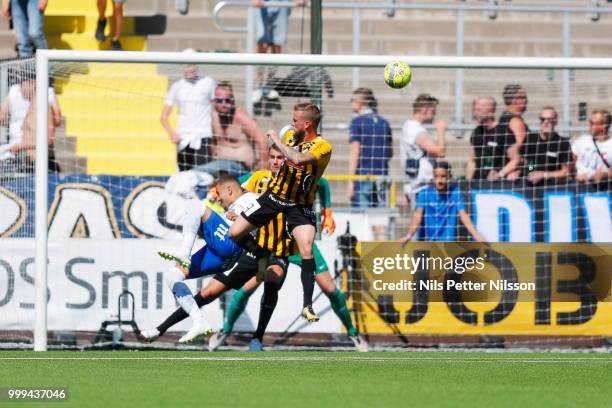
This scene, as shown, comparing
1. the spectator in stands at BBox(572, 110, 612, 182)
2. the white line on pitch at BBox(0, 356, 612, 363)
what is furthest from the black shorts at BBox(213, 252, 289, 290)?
the spectator in stands at BBox(572, 110, 612, 182)

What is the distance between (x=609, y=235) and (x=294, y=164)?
3871 millimetres

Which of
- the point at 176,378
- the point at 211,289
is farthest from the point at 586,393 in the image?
the point at 211,289

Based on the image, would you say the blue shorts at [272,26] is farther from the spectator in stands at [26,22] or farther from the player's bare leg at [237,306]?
the player's bare leg at [237,306]

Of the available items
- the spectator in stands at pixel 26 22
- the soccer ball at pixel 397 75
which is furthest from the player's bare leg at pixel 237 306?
the spectator in stands at pixel 26 22

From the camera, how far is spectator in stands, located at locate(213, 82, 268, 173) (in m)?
13.2

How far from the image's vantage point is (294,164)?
10.4 meters

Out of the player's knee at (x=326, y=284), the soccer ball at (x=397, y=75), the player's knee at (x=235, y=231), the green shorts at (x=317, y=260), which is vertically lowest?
the player's knee at (x=326, y=284)

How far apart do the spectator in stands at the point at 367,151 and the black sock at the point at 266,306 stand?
2237 mm

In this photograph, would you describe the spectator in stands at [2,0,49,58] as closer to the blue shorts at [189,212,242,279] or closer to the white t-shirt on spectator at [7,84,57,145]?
the white t-shirt on spectator at [7,84,57,145]

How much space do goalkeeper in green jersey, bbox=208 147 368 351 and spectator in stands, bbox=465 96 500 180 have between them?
83.4 inches

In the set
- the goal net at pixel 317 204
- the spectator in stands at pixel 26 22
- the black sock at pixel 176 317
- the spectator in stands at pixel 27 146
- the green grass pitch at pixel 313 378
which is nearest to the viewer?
the green grass pitch at pixel 313 378

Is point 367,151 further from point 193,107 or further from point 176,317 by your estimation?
point 176,317

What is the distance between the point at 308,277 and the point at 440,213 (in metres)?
2.61

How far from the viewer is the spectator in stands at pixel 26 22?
52.3ft
